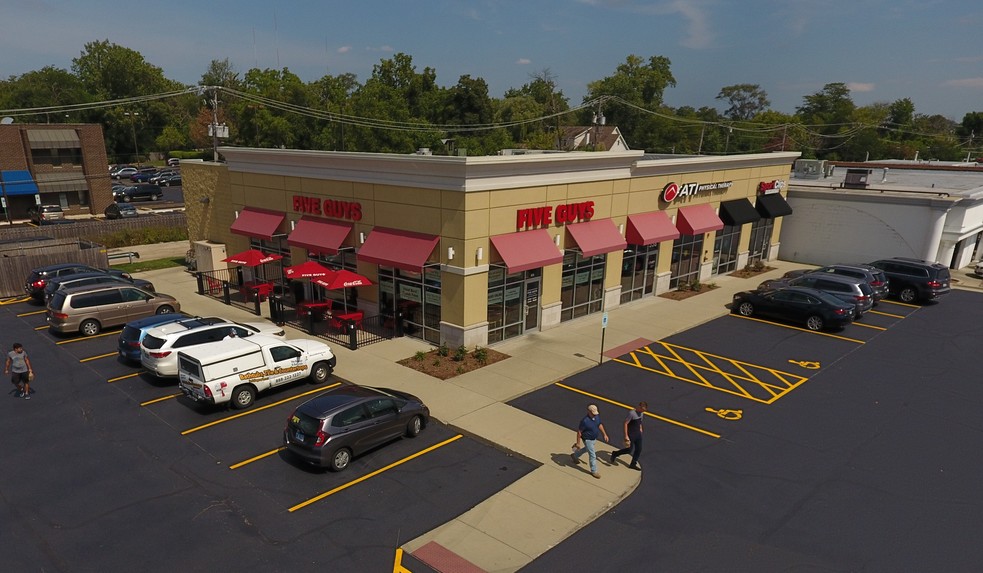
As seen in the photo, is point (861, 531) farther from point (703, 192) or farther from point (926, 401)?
point (703, 192)

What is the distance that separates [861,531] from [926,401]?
8.67m

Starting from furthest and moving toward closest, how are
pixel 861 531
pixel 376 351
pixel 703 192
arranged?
pixel 703 192 < pixel 376 351 < pixel 861 531

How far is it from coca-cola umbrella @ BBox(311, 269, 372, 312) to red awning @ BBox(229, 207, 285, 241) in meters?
5.61

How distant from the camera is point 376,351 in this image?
68.6ft

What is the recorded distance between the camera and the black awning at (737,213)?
106 ft

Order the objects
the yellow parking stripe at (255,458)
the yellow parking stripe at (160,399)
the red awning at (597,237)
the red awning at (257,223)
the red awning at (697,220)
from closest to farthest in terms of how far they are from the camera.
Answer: the yellow parking stripe at (255,458)
the yellow parking stripe at (160,399)
the red awning at (597,237)
the red awning at (257,223)
the red awning at (697,220)

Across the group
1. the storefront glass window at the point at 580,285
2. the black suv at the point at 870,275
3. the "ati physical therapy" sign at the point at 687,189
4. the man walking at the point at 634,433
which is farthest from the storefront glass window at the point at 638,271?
the man walking at the point at 634,433

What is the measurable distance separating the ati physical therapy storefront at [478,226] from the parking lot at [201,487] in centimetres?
650

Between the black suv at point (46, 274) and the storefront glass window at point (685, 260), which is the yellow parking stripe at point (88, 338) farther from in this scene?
the storefront glass window at point (685, 260)

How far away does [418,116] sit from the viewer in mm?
75062

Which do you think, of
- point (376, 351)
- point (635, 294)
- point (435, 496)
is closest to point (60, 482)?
point (435, 496)

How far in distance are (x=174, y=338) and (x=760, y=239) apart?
3336 centimetres

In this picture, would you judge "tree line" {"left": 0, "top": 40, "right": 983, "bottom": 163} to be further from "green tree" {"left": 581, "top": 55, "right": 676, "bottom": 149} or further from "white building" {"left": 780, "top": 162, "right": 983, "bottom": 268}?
"white building" {"left": 780, "top": 162, "right": 983, "bottom": 268}

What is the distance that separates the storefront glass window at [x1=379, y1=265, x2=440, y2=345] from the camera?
21.4 meters
